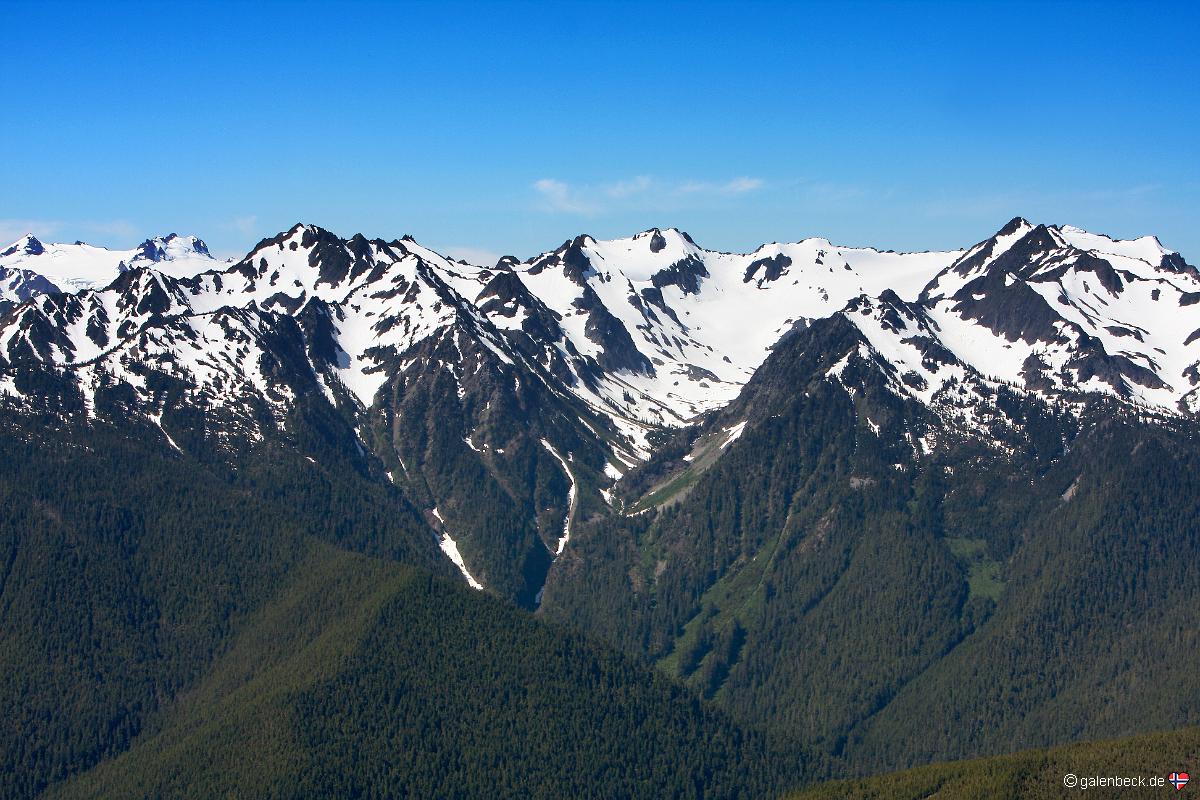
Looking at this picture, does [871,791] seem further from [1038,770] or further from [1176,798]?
[1176,798]

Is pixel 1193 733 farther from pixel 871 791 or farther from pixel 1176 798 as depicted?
pixel 871 791

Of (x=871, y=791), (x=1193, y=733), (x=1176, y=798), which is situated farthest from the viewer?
(x=871, y=791)

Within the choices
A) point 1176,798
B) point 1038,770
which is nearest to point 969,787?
point 1038,770

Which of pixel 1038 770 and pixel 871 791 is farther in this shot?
pixel 871 791

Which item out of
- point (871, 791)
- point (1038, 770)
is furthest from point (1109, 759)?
point (871, 791)

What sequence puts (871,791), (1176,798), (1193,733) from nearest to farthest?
(1176,798), (1193,733), (871,791)

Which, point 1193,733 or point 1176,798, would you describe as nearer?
point 1176,798
